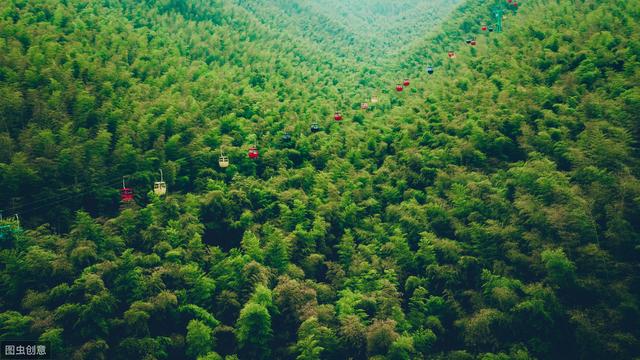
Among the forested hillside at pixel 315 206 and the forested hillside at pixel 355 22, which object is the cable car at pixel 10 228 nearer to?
the forested hillside at pixel 315 206

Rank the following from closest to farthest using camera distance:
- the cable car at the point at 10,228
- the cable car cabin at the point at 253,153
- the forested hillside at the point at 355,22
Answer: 1. the cable car at the point at 10,228
2. the cable car cabin at the point at 253,153
3. the forested hillside at the point at 355,22

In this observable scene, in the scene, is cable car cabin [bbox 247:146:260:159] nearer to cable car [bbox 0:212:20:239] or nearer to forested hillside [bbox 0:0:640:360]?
forested hillside [bbox 0:0:640:360]

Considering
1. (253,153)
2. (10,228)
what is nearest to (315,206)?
(253,153)

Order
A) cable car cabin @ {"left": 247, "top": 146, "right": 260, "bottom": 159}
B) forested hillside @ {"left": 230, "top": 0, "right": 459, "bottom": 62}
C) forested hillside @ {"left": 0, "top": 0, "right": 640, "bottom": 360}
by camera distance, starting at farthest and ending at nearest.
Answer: forested hillside @ {"left": 230, "top": 0, "right": 459, "bottom": 62} < cable car cabin @ {"left": 247, "top": 146, "right": 260, "bottom": 159} < forested hillside @ {"left": 0, "top": 0, "right": 640, "bottom": 360}

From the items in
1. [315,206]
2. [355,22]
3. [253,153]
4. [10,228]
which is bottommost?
[10,228]

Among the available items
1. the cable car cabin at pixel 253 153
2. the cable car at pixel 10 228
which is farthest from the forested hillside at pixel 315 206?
the cable car cabin at pixel 253 153

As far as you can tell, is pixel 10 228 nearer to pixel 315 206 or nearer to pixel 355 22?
pixel 315 206

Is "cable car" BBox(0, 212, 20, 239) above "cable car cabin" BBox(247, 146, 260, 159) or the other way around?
the other way around

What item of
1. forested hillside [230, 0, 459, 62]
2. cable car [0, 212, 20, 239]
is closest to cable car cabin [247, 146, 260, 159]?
cable car [0, 212, 20, 239]

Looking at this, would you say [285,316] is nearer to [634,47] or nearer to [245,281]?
[245,281]
